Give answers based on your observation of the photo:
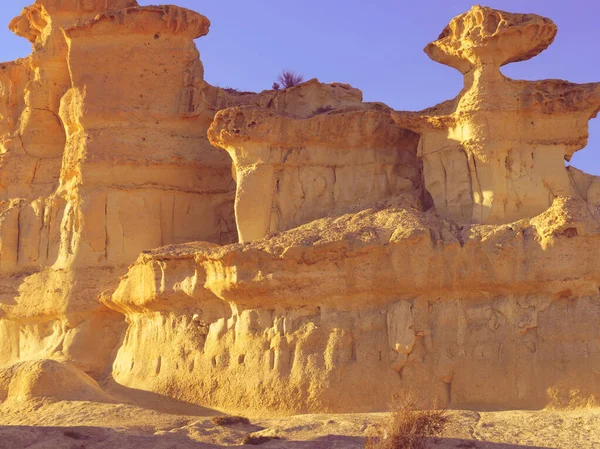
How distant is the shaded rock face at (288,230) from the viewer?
18.6 meters

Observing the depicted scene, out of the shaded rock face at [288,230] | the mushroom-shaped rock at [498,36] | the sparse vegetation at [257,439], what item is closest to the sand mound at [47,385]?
the shaded rock face at [288,230]

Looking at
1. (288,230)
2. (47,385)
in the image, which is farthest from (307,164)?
(47,385)

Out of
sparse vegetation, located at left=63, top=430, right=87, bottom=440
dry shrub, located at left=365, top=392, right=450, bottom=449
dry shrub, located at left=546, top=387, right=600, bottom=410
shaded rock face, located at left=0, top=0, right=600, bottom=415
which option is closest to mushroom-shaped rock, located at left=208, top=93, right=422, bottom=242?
shaded rock face, located at left=0, top=0, right=600, bottom=415

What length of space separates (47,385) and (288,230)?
5.84 m

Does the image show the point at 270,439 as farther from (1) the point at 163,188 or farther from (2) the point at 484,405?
(1) the point at 163,188

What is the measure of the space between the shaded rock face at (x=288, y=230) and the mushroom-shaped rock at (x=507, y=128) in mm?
41

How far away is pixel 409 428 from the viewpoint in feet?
51.7

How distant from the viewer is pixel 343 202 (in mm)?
22078

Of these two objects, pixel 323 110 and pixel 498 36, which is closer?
pixel 498 36

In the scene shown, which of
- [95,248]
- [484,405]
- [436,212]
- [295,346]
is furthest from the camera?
[95,248]

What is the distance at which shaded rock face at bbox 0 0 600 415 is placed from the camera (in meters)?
18.6

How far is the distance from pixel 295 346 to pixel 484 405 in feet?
12.3

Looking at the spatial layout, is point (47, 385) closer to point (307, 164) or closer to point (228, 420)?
point (228, 420)

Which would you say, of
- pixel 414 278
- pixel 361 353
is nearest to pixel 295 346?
pixel 361 353
